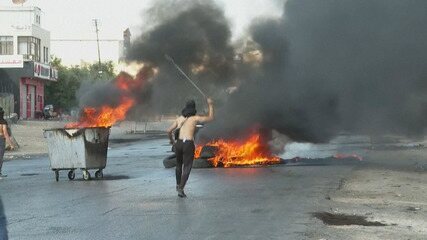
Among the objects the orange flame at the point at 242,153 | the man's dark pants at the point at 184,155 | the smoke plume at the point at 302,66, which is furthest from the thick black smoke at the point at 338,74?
the man's dark pants at the point at 184,155

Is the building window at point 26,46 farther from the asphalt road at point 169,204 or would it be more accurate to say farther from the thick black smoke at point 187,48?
the asphalt road at point 169,204

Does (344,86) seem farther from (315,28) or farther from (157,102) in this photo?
(157,102)

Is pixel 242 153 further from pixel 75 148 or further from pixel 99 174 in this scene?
pixel 75 148

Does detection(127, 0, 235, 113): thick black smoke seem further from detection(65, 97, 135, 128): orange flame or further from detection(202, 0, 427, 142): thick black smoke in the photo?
detection(65, 97, 135, 128): orange flame

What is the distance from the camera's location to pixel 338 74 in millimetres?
17875

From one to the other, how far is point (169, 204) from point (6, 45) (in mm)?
58580

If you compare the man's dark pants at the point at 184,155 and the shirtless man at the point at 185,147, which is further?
the man's dark pants at the point at 184,155

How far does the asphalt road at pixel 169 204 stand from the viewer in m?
7.30

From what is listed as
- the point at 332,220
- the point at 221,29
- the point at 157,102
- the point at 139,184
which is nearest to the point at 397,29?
the point at 221,29

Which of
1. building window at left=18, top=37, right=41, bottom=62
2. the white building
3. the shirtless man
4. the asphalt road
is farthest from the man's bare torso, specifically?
building window at left=18, top=37, right=41, bottom=62

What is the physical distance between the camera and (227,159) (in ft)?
56.6

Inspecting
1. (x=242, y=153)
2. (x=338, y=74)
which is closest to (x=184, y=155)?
(x=242, y=153)

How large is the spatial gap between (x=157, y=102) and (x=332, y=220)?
11461 millimetres

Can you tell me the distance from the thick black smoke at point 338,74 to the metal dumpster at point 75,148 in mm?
4668
